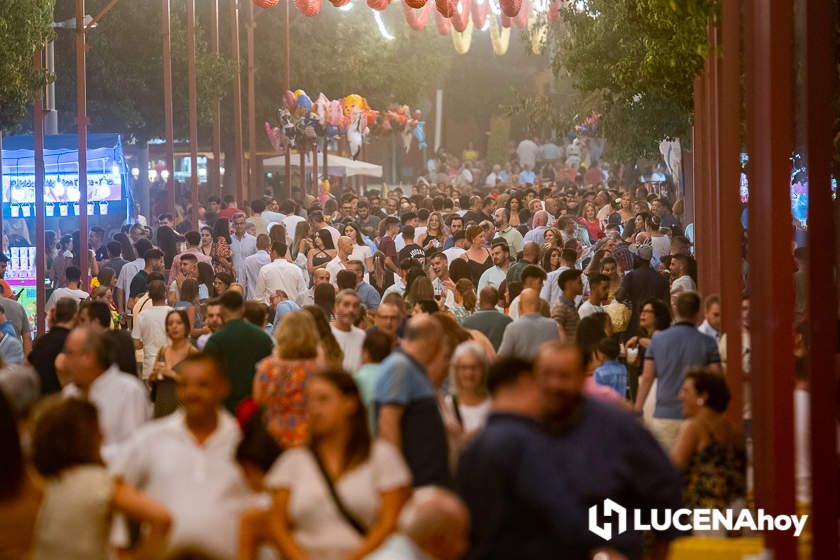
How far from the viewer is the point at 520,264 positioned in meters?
18.8

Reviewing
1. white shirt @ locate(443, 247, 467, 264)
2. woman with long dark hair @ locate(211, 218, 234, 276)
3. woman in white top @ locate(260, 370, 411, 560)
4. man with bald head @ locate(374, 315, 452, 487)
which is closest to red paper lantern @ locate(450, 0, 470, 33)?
woman with long dark hair @ locate(211, 218, 234, 276)

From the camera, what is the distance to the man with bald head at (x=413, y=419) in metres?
8.85

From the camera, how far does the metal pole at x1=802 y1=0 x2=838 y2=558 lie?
28.8 ft

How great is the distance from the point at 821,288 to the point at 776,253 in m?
0.71

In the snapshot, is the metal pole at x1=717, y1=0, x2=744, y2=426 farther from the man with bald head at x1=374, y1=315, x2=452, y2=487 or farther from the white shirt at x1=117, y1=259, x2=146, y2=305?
the white shirt at x1=117, y1=259, x2=146, y2=305

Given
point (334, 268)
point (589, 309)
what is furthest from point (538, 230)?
point (589, 309)

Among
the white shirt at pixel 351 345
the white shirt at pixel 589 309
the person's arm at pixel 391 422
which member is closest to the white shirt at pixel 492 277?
the white shirt at pixel 589 309

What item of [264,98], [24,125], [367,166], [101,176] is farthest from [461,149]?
[101,176]

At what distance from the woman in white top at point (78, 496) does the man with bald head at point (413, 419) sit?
5.39 feet

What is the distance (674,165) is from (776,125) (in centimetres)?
3141

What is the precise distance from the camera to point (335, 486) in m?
7.53

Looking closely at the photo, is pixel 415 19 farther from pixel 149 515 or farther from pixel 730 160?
pixel 149 515

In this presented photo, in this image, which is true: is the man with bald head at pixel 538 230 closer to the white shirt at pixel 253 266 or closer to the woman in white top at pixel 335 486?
the white shirt at pixel 253 266

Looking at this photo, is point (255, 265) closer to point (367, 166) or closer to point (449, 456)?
point (449, 456)
